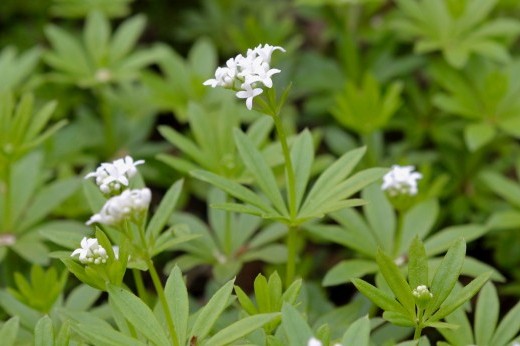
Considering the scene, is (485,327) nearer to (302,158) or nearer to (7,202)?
(302,158)

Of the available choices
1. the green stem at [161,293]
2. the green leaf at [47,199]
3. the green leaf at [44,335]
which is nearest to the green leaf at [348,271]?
the green stem at [161,293]

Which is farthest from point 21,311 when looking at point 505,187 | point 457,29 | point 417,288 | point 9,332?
point 457,29

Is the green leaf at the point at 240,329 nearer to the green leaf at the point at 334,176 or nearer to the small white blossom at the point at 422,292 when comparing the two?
the small white blossom at the point at 422,292

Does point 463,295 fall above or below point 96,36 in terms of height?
below

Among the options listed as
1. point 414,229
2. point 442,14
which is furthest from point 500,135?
point 414,229

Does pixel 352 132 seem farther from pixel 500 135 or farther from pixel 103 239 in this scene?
pixel 103 239

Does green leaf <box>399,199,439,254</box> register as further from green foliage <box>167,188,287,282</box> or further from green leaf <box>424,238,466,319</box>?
green leaf <box>424,238,466,319</box>
